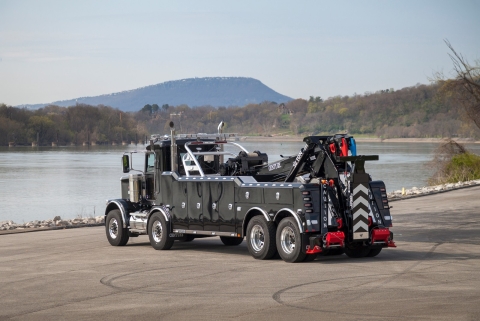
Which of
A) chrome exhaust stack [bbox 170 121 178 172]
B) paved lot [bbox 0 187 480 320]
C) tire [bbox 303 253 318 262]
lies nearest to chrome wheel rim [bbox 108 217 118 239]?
paved lot [bbox 0 187 480 320]

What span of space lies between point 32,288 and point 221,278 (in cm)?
297

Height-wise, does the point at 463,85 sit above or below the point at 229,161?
above

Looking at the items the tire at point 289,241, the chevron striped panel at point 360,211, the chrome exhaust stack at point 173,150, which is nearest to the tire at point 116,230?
the chrome exhaust stack at point 173,150

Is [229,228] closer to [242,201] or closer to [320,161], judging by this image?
[242,201]

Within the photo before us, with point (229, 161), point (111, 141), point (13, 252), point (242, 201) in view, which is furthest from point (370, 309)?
point (111, 141)

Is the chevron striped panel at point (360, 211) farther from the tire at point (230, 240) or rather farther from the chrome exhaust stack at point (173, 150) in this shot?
the chrome exhaust stack at point (173, 150)

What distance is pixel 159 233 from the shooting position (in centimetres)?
1802

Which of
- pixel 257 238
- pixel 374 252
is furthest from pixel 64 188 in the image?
pixel 374 252

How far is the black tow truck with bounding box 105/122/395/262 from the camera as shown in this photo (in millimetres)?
14773

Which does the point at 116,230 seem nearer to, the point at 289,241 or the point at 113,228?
the point at 113,228

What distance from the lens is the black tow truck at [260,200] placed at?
14.8 metres

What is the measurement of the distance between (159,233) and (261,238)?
10.6ft

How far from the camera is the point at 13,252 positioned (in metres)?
18.0

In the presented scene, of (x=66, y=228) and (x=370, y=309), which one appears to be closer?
(x=370, y=309)
